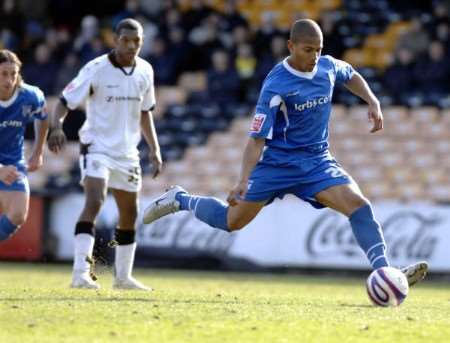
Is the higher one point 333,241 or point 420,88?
point 420,88

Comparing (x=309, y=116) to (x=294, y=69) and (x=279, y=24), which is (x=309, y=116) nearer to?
(x=294, y=69)

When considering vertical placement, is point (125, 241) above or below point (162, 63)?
below

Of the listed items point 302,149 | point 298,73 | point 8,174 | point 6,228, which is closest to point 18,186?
point 6,228

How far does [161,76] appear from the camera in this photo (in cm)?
2298

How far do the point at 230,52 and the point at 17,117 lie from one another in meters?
11.5

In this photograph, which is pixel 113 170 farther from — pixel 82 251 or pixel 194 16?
pixel 194 16

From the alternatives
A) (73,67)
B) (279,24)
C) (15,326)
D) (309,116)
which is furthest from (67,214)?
(15,326)

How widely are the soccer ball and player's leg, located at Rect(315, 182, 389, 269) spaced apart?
0.84 ft

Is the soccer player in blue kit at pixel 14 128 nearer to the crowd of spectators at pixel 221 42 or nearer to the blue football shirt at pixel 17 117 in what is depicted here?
the blue football shirt at pixel 17 117

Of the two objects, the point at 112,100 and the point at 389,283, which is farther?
the point at 112,100

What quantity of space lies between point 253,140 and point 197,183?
11.0m

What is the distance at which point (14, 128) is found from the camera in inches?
460

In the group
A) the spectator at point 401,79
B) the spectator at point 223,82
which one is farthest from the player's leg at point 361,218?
Result: the spectator at point 223,82

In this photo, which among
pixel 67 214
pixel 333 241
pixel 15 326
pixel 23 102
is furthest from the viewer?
pixel 67 214
